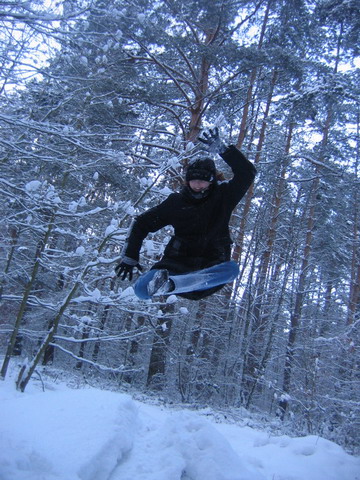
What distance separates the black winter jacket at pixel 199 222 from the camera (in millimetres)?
3453

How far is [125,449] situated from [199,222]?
9.63 ft

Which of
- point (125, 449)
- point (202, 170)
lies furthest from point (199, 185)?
point (125, 449)

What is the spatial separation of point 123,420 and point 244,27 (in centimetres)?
991

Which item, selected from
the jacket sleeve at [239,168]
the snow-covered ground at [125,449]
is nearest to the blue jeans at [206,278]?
the jacket sleeve at [239,168]

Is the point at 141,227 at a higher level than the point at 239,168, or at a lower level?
lower

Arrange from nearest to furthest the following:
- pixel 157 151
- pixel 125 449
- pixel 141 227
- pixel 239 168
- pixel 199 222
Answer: pixel 239 168 → pixel 199 222 → pixel 141 227 → pixel 125 449 → pixel 157 151

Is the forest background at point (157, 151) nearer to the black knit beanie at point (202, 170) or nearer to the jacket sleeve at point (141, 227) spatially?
the black knit beanie at point (202, 170)

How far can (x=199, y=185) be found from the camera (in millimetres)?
3490

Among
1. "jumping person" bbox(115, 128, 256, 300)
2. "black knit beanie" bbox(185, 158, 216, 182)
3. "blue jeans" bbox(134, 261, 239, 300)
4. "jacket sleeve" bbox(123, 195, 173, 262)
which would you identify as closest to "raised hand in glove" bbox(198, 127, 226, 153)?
"jumping person" bbox(115, 128, 256, 300)

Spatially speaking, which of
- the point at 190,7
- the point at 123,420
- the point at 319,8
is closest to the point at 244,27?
the point at 190,7

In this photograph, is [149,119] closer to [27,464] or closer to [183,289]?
[183,289]

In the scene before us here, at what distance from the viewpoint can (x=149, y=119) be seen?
10867 millimetres

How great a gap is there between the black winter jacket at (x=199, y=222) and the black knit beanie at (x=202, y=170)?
0.48 ft

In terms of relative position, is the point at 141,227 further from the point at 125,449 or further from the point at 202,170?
the point at 125,449
